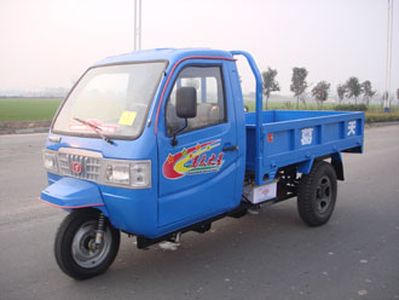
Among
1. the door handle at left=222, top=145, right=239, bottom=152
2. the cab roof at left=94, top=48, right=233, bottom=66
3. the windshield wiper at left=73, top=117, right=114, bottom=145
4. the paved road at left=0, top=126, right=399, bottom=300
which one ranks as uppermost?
the cab roof at left=94, top=48, right=233, bottom=66

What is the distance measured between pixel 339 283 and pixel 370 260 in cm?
75

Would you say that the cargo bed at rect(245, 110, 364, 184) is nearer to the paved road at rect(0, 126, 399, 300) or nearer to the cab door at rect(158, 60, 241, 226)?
the cab door at rect(158, 60, 241, 226)

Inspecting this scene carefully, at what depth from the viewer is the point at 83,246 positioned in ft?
13.3

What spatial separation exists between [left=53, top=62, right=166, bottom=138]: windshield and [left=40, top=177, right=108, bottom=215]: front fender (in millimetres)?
495

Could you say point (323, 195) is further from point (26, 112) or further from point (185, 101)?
point (26, 112)

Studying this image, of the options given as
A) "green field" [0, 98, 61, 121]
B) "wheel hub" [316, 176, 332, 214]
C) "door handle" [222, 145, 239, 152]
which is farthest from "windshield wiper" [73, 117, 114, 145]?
"green field" [0, 98, 61, 121]

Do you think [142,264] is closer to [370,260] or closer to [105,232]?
[105,232]

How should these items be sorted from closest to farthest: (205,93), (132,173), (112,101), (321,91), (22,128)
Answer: (132,173) < (112,101) < (205,93) < (22,128) < (321,91)

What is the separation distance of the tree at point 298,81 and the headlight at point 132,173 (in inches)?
1486

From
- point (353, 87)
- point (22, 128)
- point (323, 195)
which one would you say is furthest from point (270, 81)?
point (323, 195)

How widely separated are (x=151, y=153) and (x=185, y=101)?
52cm

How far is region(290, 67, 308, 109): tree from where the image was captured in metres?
39.9

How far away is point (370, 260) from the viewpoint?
4.61 metres

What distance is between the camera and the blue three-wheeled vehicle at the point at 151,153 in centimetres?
376
